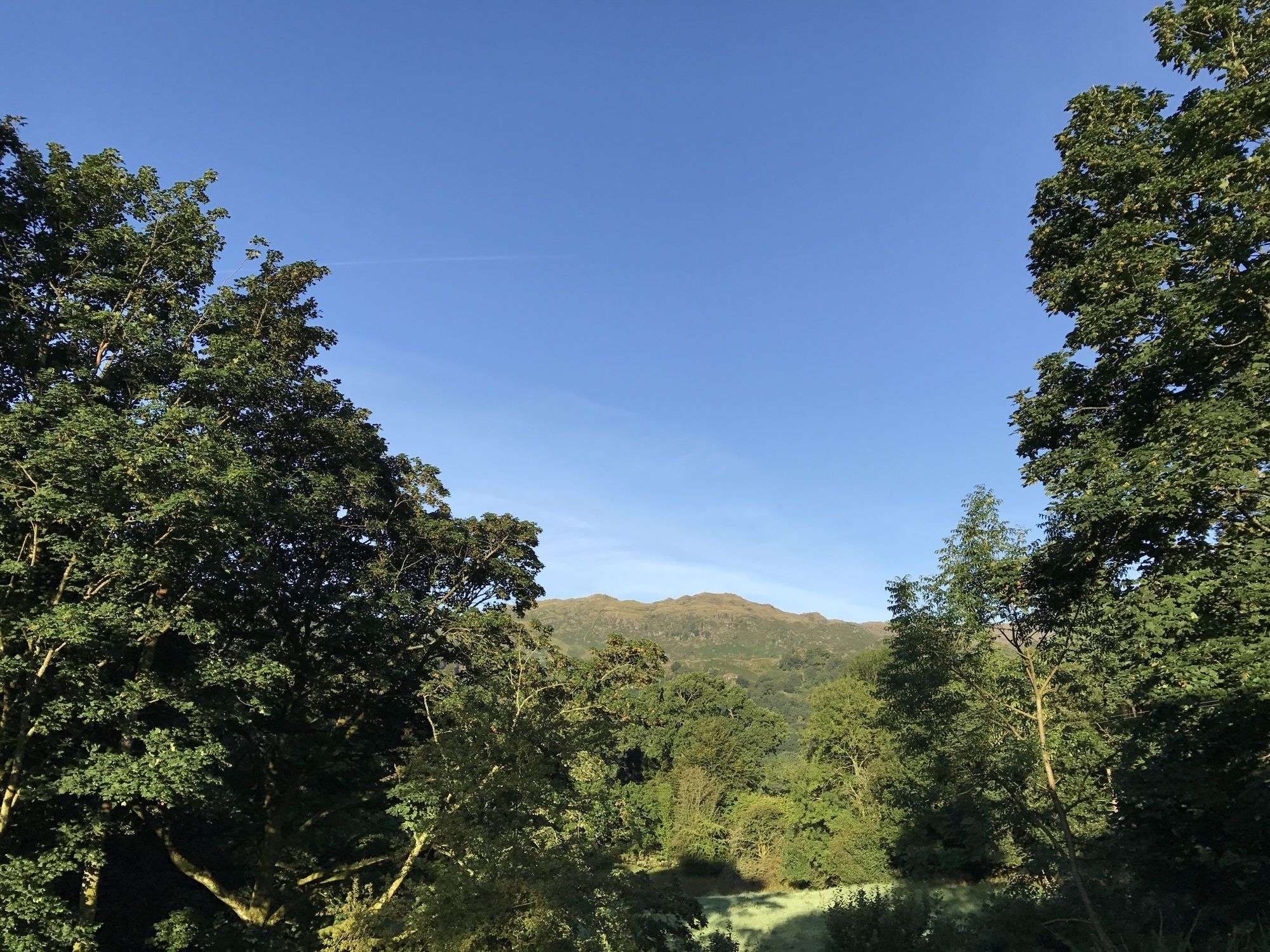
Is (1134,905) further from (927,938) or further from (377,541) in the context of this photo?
(377,541)

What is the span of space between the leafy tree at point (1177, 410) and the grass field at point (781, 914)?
16976mm

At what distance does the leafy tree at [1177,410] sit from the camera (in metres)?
11.5

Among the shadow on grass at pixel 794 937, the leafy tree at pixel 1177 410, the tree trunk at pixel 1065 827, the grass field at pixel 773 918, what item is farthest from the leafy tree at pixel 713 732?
the leafy tree at pixel 1177 410

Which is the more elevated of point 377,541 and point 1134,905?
point 377,541

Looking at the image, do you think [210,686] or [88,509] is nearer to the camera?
[88,509]

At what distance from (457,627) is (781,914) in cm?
3194

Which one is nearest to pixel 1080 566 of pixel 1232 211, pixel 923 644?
pixel 923 644

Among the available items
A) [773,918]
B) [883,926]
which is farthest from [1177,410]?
[773,918]

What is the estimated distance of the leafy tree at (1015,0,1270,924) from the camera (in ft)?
37.9

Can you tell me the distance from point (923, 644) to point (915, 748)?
3.50 metres

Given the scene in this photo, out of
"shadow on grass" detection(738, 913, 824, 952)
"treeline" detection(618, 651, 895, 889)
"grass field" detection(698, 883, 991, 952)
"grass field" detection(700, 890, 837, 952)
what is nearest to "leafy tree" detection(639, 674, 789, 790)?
"treeline" detection(618, 651, 895, 889)

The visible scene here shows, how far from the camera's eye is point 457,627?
21.0m

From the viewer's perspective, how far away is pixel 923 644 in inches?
789

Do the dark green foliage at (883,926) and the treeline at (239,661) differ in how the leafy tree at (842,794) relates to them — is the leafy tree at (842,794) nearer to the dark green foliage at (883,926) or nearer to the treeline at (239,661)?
the dark green foliage at (883,926)
